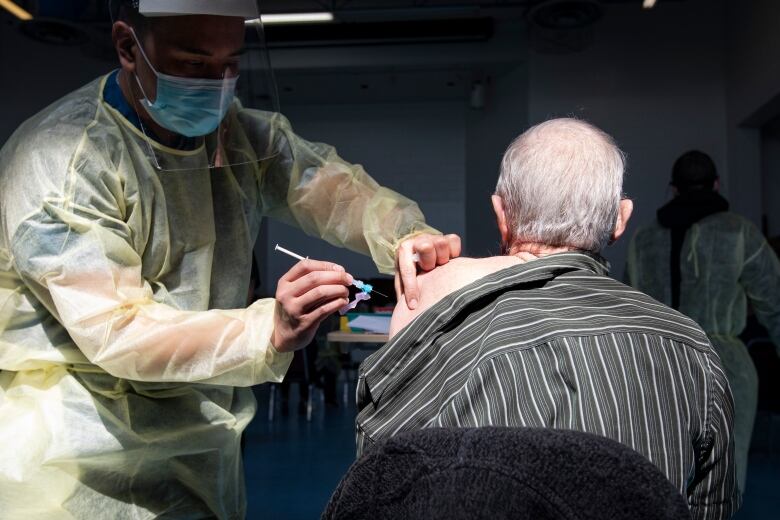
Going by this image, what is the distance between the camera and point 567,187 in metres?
1.26

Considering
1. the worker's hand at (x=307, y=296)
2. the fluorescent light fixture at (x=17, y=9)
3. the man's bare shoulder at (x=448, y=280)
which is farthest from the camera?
the fluorescent light fixture at (x=17, y=9)

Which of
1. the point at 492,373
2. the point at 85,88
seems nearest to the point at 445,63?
the point at 85,88

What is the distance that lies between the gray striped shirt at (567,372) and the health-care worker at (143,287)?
0.56ft

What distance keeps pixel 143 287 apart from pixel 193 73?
40cm

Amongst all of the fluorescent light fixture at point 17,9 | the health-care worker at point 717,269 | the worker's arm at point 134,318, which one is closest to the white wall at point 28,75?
the fluorescent light fixture at point 17,9

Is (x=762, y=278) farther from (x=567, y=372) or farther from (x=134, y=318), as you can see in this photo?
(x=134, y=318)

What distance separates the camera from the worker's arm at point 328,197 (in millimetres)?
1779

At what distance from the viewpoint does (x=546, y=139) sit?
4.25 feet

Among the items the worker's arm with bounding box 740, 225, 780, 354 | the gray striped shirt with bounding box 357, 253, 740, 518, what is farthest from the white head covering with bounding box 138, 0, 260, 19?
the worker's arm with bounding box 740, 225, 780, 354

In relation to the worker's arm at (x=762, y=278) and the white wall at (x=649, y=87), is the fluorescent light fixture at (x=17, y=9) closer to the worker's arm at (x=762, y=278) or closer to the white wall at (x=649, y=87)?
the white wall at (x=649, y=87)

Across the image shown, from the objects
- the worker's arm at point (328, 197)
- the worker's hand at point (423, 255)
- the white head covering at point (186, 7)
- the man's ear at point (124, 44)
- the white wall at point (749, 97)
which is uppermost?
the white wall at point (749, 97)

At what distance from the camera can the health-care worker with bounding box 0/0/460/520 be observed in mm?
1265

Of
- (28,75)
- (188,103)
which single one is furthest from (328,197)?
(28,75)

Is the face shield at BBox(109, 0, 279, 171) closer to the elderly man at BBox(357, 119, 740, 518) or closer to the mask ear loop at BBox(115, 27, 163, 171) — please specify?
the mask ear loop at BBox(115, 27, 163, 171)
